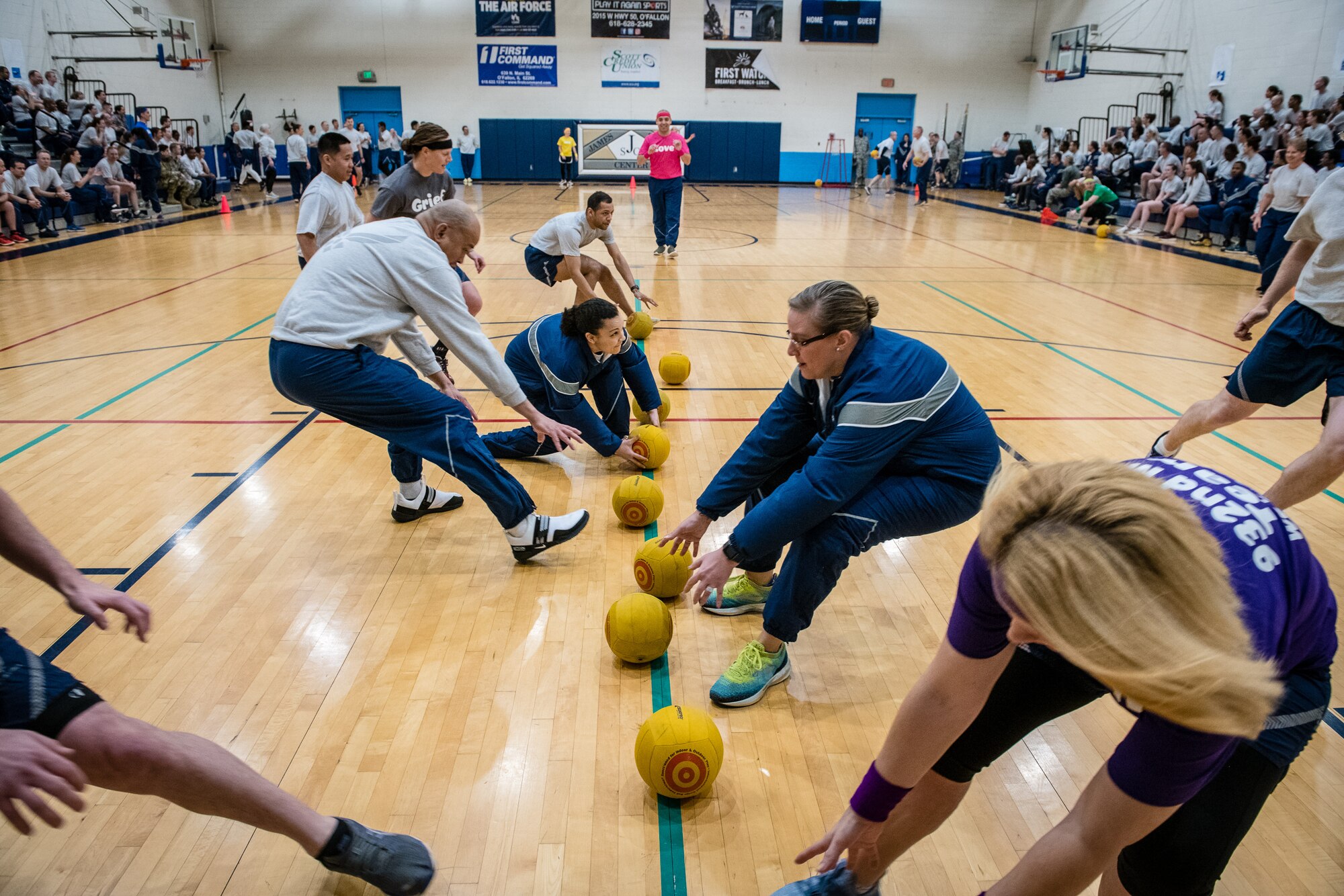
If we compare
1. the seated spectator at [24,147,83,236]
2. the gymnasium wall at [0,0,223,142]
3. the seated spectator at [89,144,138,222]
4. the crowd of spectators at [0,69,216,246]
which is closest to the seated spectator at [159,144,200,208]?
the crowd of spectators at [0,69,216,246]

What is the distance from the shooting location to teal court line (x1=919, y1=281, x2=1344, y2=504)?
5.34m

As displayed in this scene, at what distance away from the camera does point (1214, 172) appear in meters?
15.9

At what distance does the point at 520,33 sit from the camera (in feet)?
83.9

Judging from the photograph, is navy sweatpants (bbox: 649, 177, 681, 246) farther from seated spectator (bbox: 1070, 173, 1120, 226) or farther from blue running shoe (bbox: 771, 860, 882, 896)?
blue running shoe (bbox: 771, 860, 882, 896)

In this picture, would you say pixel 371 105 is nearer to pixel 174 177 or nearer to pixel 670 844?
pixel 174 177

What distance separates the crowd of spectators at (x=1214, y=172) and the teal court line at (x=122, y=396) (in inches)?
418

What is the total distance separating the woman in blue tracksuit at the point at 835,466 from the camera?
275 cm

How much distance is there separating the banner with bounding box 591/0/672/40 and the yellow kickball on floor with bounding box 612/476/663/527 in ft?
80.4

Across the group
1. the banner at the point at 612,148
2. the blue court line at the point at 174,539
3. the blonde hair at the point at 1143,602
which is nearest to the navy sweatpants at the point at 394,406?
the blue court line at the point at 174,539

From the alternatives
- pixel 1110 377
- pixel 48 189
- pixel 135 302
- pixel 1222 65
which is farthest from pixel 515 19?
pixel 1110 377

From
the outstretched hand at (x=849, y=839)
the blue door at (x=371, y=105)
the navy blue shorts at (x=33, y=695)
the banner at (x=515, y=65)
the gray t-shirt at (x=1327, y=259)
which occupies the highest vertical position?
the banner at (x=515, y=65)

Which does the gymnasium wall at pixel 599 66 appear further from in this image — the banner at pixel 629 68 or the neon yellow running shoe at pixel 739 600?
the neon yellow running shoe at pixel 739 600

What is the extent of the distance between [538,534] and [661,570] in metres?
0.67

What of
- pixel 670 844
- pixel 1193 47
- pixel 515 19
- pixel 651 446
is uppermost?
pixel 515 19
